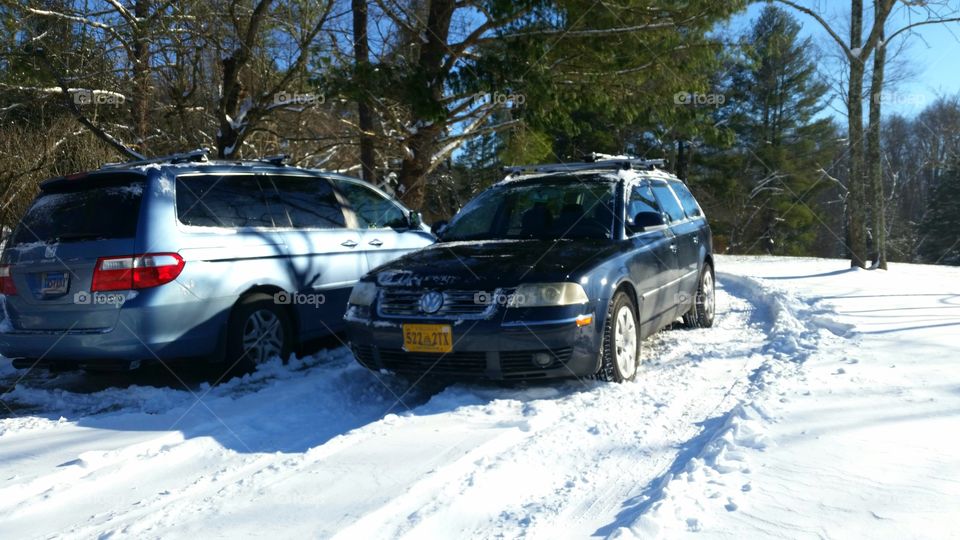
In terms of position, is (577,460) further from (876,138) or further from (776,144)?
(776,144)

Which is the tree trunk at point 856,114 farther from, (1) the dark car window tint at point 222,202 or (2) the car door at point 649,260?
(1) the dark car window tint at point 222,202

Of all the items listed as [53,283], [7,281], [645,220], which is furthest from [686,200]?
[7,281]

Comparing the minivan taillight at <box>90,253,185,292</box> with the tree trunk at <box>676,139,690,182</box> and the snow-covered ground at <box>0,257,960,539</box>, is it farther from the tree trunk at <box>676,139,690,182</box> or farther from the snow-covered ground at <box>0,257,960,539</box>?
the tree trunk at <box>676,139,690,182</box>

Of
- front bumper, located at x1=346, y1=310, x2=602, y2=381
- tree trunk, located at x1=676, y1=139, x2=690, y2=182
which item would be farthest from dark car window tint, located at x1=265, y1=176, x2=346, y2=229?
tree trunk, located at x1=676, y1=139, x2=690, y2=182

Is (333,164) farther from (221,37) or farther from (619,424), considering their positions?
(619,424)

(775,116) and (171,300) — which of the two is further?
(775,116)

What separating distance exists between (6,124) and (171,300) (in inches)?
619

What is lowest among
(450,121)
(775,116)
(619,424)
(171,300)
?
(619,424)

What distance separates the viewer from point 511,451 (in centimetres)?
350

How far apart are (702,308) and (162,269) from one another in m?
5.40

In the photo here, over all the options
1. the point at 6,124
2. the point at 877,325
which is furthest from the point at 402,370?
the point at 6,124

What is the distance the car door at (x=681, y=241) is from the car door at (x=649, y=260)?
17cm

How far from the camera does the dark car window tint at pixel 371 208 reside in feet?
22.5

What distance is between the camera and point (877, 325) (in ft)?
20.2
